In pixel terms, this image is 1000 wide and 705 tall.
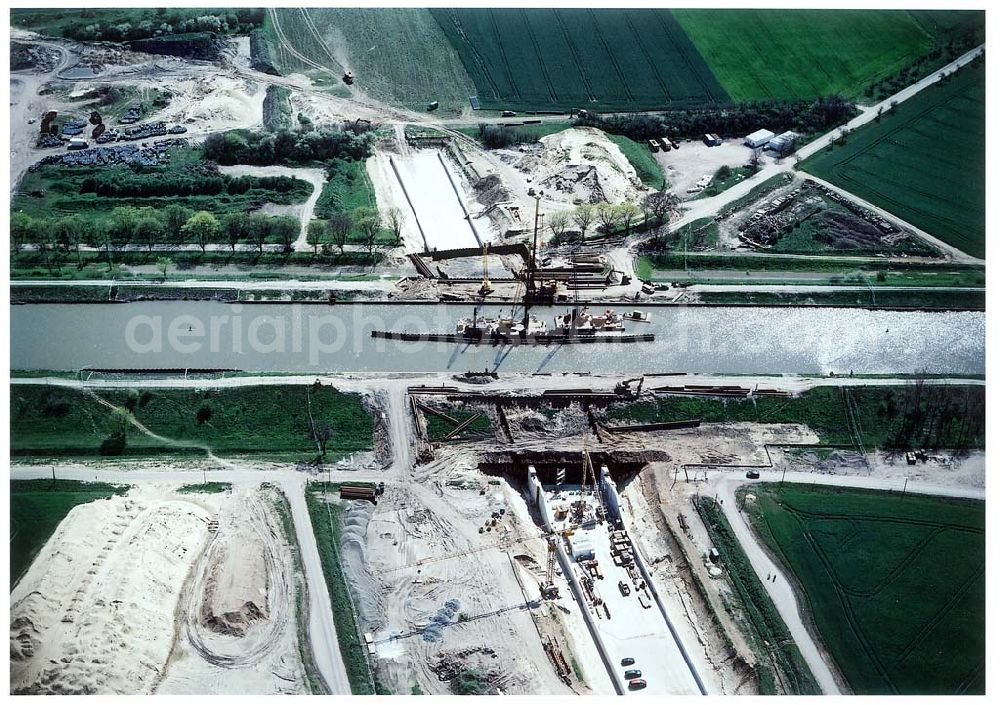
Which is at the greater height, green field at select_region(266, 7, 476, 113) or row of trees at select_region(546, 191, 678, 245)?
green field at select_region(266, 7, 476, 113)

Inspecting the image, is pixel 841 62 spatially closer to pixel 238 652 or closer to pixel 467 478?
pixel 467 478

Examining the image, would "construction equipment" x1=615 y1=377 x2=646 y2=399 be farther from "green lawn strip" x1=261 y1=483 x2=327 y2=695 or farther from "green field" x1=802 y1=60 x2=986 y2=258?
"green field" x1=802 y1=60 x2=986 y2=258

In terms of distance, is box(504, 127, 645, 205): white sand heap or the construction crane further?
box(504, 127, 645, 205): white sand heap

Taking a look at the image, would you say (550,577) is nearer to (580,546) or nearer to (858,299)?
(580,546)

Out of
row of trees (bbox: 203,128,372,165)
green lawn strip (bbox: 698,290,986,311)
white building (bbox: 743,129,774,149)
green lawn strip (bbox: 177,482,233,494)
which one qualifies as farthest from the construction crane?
white building (bbox: 743,129,774,149)

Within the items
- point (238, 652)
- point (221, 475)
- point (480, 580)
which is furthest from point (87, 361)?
point (480, 580)

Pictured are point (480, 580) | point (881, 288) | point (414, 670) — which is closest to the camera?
point (414, 670)

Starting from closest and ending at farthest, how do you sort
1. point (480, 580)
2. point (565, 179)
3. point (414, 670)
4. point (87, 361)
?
1. point (414, 670)
2. point (480, 580)
3. point (87, 361)
4. point (565, 179)

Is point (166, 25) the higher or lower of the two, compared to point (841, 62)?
higher
